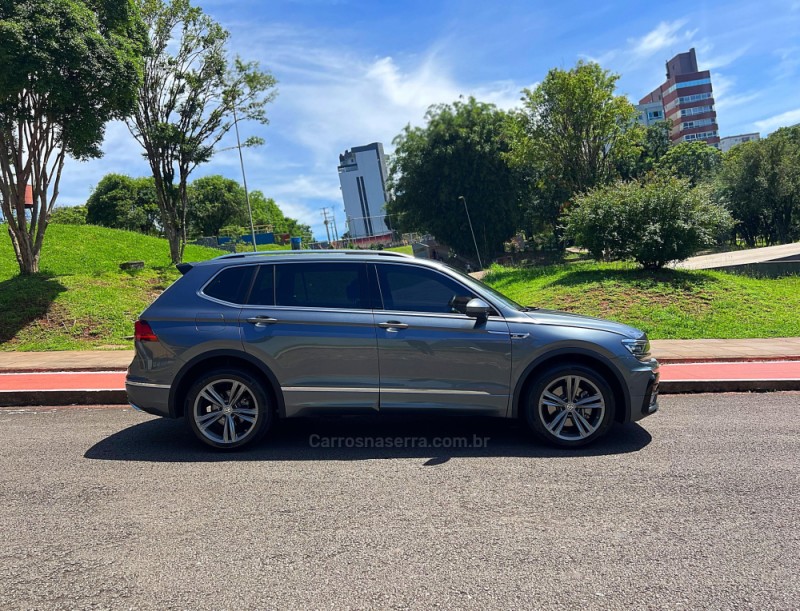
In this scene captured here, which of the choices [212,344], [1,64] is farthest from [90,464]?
[1,64]

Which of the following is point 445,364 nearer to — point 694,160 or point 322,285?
point 322,285

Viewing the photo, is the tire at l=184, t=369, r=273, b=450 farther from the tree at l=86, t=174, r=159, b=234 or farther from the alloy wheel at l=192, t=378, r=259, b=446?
the tree at l=86, t=174, r=159, b=234

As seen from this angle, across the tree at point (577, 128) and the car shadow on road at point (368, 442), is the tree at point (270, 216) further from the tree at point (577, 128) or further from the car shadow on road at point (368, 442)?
the car shadow on road at point (368, 442)

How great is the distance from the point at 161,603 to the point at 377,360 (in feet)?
8.37

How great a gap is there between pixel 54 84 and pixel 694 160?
69.2 metres

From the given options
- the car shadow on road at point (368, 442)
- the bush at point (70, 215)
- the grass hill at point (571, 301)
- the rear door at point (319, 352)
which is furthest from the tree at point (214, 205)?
the rear door at point (319, 352)

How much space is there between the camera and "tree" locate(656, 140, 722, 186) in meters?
59.4

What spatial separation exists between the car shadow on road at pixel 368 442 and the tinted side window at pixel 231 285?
1.42 m

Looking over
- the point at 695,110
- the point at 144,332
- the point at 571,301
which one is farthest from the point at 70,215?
the point at 695,110

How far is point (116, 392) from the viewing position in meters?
7.17

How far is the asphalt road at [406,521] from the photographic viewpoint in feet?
9.33

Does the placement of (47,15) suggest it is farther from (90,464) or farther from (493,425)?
(493,425)

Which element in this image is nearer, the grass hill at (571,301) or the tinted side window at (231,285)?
the tinted side window at (231,285)

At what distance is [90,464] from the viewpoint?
484 centimetres
